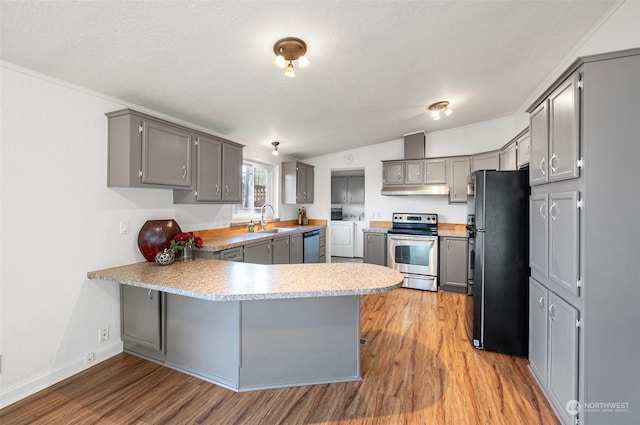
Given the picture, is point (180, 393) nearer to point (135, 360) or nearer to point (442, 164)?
point (135, 360)

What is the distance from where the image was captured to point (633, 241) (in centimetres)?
142

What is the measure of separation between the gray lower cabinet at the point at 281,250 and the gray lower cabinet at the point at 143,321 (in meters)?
1.77

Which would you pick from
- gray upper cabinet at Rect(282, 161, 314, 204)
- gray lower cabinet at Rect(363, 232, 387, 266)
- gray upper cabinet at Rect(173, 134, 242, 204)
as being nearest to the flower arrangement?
gray upper cabinet at Rect(173, 134, 242, 204)

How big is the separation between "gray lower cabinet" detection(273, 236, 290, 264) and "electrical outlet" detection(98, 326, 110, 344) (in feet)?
6.40

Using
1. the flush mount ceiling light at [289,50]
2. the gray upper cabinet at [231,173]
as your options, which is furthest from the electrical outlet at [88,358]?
A: the flush mount ceiling light at [289,50]

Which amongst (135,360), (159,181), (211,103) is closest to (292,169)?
(211,103)

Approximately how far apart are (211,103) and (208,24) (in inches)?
47.0

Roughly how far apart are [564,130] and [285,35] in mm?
1825

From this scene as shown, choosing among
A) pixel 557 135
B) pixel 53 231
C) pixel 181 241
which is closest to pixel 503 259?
pixel 557 135

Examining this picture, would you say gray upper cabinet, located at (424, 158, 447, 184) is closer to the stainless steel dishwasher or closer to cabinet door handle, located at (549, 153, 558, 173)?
the stainless steel dishwasher

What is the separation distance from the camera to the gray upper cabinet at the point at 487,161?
417 centimetres

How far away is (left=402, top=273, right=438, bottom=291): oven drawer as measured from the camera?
174 inches

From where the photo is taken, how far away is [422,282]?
14.7 ft

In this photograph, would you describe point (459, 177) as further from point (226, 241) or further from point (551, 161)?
point (226, 241)
